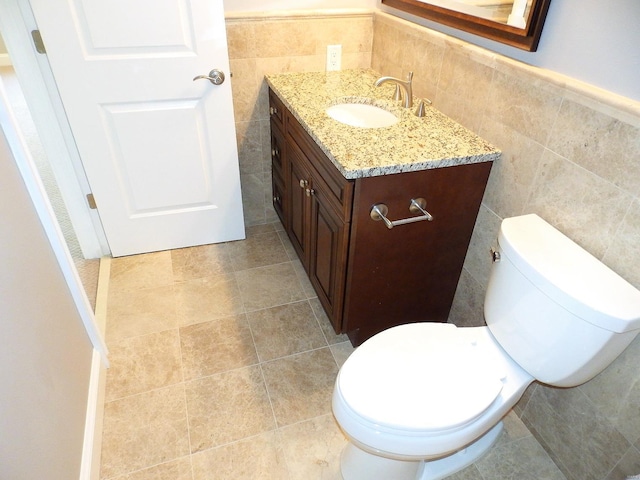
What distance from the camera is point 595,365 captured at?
1020 millimetres

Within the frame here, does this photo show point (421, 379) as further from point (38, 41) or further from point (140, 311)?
point (38, 41)

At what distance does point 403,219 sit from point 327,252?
1.15ft

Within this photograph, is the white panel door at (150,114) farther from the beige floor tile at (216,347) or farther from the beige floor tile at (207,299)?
the beige floor tile at (216,347)

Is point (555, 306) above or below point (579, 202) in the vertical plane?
below

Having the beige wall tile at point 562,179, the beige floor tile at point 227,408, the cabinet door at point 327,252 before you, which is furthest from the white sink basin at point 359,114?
the beige floor tile at point 227,408

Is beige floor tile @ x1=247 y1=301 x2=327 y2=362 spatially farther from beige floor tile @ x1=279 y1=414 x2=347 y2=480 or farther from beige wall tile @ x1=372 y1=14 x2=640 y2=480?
beige wall tile @ x1=372 y1=14 x2=640 y2=480

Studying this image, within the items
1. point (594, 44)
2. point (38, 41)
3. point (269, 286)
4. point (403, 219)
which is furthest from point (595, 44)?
point (38, 41)

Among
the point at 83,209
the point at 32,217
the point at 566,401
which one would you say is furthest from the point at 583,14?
the point at 83,209

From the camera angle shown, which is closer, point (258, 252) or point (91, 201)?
point (91, 201)

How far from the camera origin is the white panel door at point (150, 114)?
1.64 m

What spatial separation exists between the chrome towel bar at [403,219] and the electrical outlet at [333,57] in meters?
1.05

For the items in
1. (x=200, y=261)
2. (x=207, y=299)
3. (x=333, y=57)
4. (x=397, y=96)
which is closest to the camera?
(x=397, y=96)

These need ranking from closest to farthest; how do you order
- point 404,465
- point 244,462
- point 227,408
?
point 404,465
point 244,462
point 227,408

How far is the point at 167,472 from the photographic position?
1.33m
